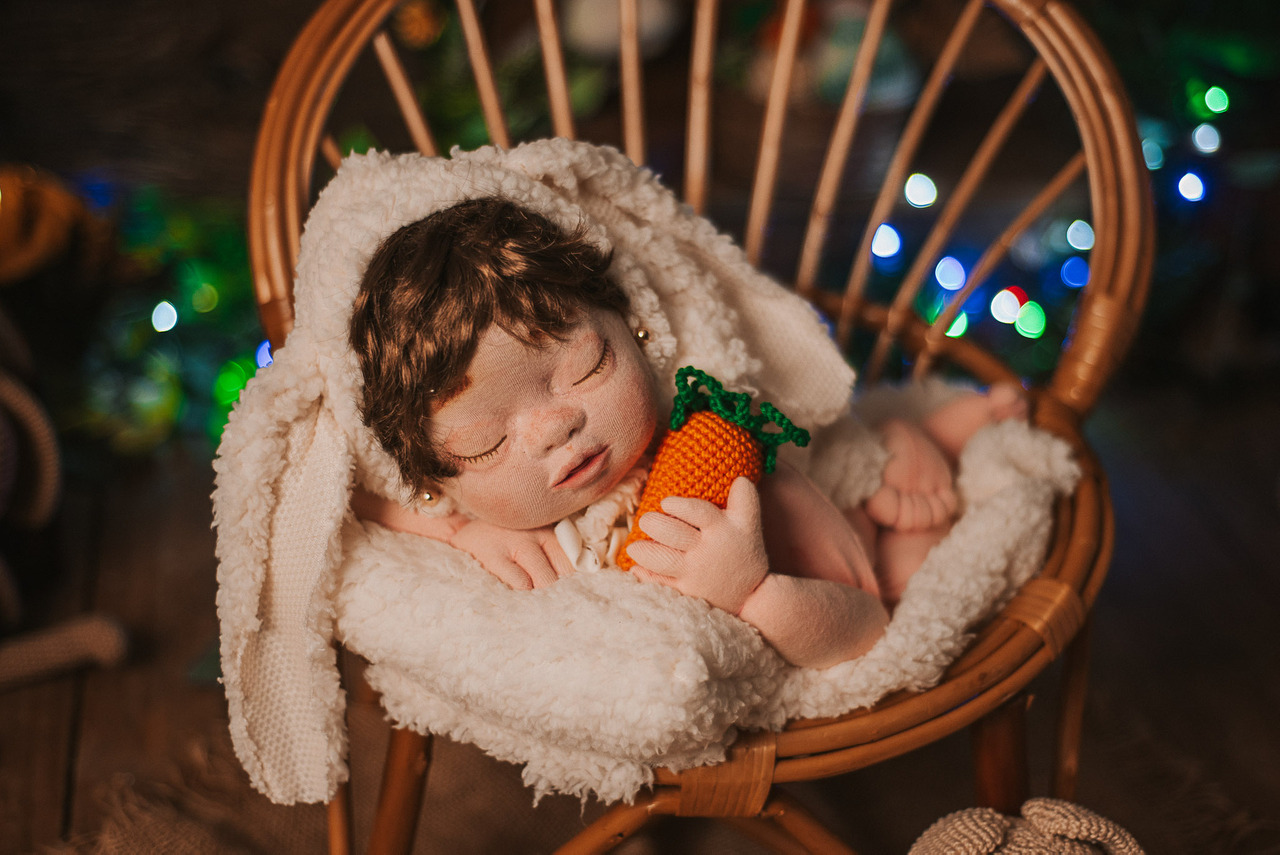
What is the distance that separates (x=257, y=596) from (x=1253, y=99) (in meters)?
1.49

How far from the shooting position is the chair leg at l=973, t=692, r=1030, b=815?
0.78 m

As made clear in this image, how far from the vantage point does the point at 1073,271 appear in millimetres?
1504

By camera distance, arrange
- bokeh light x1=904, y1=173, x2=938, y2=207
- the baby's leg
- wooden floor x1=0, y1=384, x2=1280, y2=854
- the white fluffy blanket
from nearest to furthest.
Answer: the white fluffy blanket → the baby's leg → wooden floor x1=0, y1=384, x2=1280, y2=854 → bokeh light x1=904, y1=173, x2=938, y2=207

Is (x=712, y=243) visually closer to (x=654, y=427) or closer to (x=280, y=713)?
(x=654, y=427)

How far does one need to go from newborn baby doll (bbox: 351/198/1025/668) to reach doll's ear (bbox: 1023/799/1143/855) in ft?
0.64

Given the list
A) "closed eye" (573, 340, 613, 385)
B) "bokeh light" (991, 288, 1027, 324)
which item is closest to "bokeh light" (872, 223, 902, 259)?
"bokeh light" (991, 288, 1027, 324)

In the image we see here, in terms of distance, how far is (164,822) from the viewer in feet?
3.50

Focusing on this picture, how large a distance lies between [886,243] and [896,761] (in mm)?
729

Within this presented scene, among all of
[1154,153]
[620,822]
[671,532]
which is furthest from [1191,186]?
[620,822]

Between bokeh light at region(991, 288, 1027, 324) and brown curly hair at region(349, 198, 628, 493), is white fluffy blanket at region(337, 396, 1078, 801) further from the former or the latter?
bokeh light at region(991, 288, 1027, 324)

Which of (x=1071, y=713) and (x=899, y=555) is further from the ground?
(x=899, y=555)

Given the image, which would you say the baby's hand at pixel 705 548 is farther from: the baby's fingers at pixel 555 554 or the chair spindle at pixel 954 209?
the chair spindle at pixel 954 209

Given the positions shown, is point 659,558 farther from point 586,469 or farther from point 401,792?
point 401,792

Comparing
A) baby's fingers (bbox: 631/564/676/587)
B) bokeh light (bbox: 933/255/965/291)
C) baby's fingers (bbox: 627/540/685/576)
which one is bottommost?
baby's fingers (bbox: 631/564/676/587)
